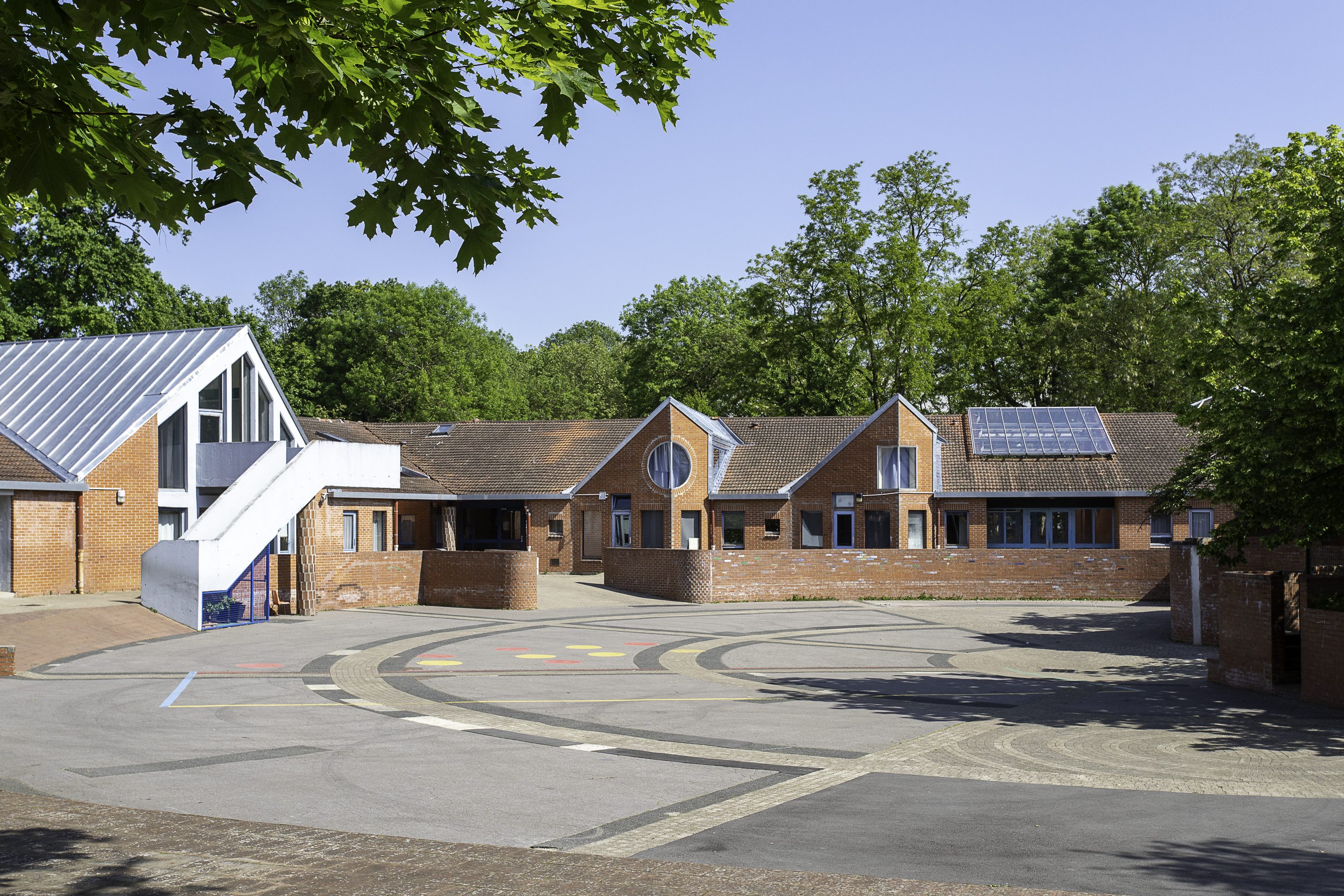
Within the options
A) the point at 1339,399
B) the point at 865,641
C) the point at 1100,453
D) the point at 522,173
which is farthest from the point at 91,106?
the point at 1100,453

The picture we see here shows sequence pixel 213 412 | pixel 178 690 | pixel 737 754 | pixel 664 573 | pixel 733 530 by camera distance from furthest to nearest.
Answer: pixel 733 530, pixel 664 573, pixel 213 412, pixel 178 690, pixel 737 754

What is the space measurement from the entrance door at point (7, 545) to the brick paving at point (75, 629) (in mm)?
3447

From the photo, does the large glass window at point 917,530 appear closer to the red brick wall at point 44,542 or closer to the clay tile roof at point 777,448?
the clay tile roof at point 777,448

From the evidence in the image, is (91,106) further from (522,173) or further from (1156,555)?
(1156,555)

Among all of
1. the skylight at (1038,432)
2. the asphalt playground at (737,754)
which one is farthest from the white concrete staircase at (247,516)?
the skylight at (1038,432)

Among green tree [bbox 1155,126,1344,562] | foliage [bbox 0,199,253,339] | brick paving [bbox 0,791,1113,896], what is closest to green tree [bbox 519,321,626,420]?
foliage [bbox 0,199,253,339]

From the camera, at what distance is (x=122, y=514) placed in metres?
29.5

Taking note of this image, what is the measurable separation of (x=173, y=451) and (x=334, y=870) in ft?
90.1

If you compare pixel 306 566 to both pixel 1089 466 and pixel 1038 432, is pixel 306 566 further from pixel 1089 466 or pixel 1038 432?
pixel 1038 432

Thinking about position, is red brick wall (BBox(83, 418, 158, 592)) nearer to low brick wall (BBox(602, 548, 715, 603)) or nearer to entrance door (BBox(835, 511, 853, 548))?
low brick wall (BBox(602, 548, 715, 603))

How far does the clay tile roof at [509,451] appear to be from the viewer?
4556cm

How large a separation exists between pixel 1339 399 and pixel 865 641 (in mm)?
11839

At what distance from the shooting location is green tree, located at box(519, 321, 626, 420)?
7838 cm

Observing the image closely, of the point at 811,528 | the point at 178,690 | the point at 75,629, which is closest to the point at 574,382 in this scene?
the point at 811,528
